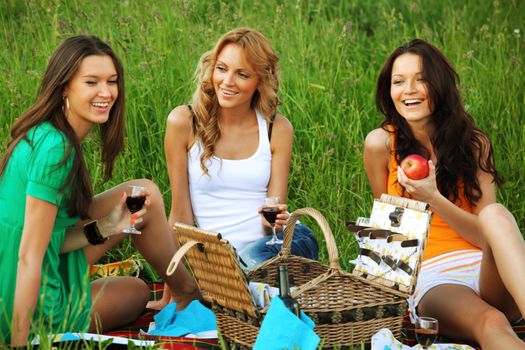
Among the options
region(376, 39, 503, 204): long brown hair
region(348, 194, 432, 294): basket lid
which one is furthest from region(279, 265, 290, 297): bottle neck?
region(376, 39, 503, 204): long brown hair

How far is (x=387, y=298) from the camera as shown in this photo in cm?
363

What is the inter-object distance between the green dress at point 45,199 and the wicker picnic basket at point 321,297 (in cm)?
51

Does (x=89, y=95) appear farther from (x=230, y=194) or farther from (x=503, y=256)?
(x=503, y=256)

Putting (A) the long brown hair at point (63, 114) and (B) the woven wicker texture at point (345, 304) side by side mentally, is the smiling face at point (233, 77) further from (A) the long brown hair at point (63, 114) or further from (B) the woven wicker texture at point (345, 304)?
(B) the woven wicker texture at point (345, 304)

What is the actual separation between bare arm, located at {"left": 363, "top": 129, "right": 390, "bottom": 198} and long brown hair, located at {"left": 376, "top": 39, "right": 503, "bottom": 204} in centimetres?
8

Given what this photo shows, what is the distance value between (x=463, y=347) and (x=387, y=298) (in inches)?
18.4

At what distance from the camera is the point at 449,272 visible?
4176 millimetres

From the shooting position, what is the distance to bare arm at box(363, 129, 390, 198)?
4512 mm

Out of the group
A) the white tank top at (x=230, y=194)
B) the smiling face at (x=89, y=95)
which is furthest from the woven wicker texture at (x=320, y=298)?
the white tank top at (x=230, y=194)

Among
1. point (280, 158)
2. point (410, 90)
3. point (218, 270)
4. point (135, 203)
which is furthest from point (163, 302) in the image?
point (410, 90)

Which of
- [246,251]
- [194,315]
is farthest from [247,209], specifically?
[194,315]

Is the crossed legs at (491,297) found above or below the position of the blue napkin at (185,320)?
above

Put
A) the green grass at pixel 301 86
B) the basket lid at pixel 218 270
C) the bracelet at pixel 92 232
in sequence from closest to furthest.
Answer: the basket lid at pixel 218 270, the bracelet at pixel 92 232, the green grass at pixel 301 86

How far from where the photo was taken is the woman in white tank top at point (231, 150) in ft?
14.9
